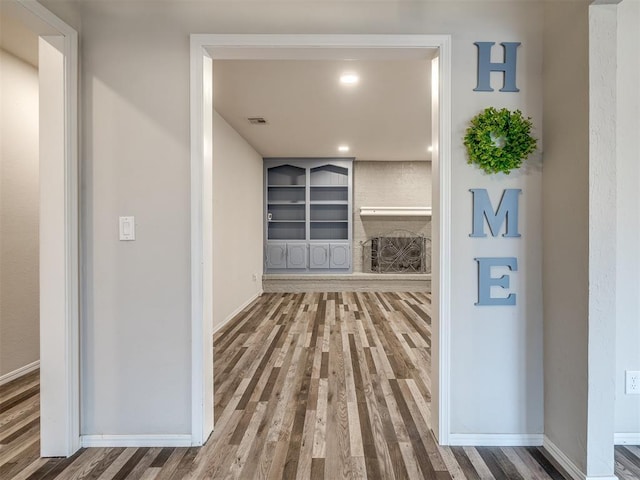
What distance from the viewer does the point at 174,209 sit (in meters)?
1.83

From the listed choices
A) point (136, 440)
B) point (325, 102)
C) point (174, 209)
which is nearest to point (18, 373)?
point (136, 440)

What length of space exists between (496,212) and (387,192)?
5433mm

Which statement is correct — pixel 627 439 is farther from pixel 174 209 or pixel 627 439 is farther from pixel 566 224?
pixel 174 209

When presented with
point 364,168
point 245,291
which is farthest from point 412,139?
point 245,291

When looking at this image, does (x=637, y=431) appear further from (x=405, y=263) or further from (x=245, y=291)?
(x=405, y=263)

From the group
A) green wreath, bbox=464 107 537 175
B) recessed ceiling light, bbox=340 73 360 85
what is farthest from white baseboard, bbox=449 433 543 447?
recessed ceiling light, bbox=340 73 360 85

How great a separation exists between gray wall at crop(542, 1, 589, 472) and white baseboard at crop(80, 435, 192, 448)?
1954mm

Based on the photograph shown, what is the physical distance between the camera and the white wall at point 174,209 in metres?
1.81

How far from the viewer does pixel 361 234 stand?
23.4ft

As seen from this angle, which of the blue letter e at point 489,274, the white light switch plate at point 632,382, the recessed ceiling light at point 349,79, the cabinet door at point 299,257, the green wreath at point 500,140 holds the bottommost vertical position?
the white light switch plate at point 632,382

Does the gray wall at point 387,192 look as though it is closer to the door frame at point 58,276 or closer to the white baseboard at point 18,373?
the white baseboard at point 18,373

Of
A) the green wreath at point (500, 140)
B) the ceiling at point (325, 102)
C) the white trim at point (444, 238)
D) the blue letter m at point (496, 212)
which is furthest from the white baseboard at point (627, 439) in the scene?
the ceiling at point (325, 102)

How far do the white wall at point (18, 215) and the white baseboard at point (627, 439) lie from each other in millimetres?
4200

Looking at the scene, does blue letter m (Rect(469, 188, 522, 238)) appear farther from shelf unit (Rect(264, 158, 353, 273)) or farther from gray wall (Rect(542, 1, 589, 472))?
shelf unit (Rect(264, 158, 353, 273))
